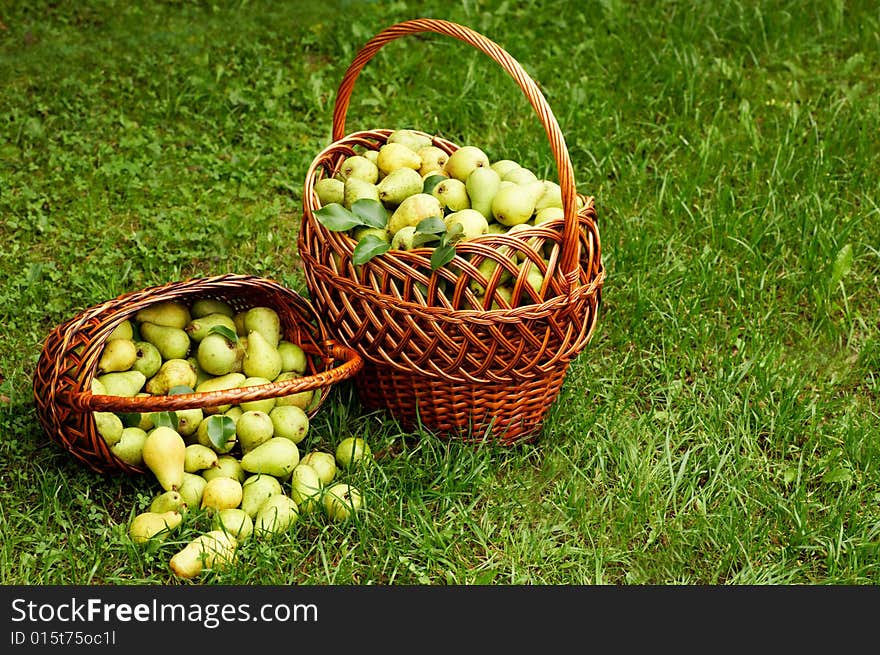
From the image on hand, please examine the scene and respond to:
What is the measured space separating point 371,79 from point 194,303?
6.78 ft

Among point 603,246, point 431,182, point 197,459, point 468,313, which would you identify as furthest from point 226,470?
point 603,246

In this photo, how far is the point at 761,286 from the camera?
Result: 3664mm

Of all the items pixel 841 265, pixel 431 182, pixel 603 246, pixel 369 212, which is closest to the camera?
pixel 369 212

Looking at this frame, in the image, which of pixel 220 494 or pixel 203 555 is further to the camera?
pixel 220 494

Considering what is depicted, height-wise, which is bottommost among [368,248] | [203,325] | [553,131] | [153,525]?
[153,525]

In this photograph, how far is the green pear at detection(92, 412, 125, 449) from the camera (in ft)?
8.90

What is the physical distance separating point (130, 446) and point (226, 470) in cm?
27

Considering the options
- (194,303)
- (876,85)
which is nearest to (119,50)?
(194,303)

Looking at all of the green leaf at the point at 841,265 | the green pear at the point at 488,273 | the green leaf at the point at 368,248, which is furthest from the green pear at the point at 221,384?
the green leaf at the point at 841,265

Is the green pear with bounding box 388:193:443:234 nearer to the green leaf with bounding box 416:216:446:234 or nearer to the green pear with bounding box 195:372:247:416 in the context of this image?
the green leaf with bounding box 416:216:446:234

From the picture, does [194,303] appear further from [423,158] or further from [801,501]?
[801,501]

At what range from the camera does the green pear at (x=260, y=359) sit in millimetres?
2859

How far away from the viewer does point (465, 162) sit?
2961 millimetres

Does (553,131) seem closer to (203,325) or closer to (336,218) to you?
(336,218)
